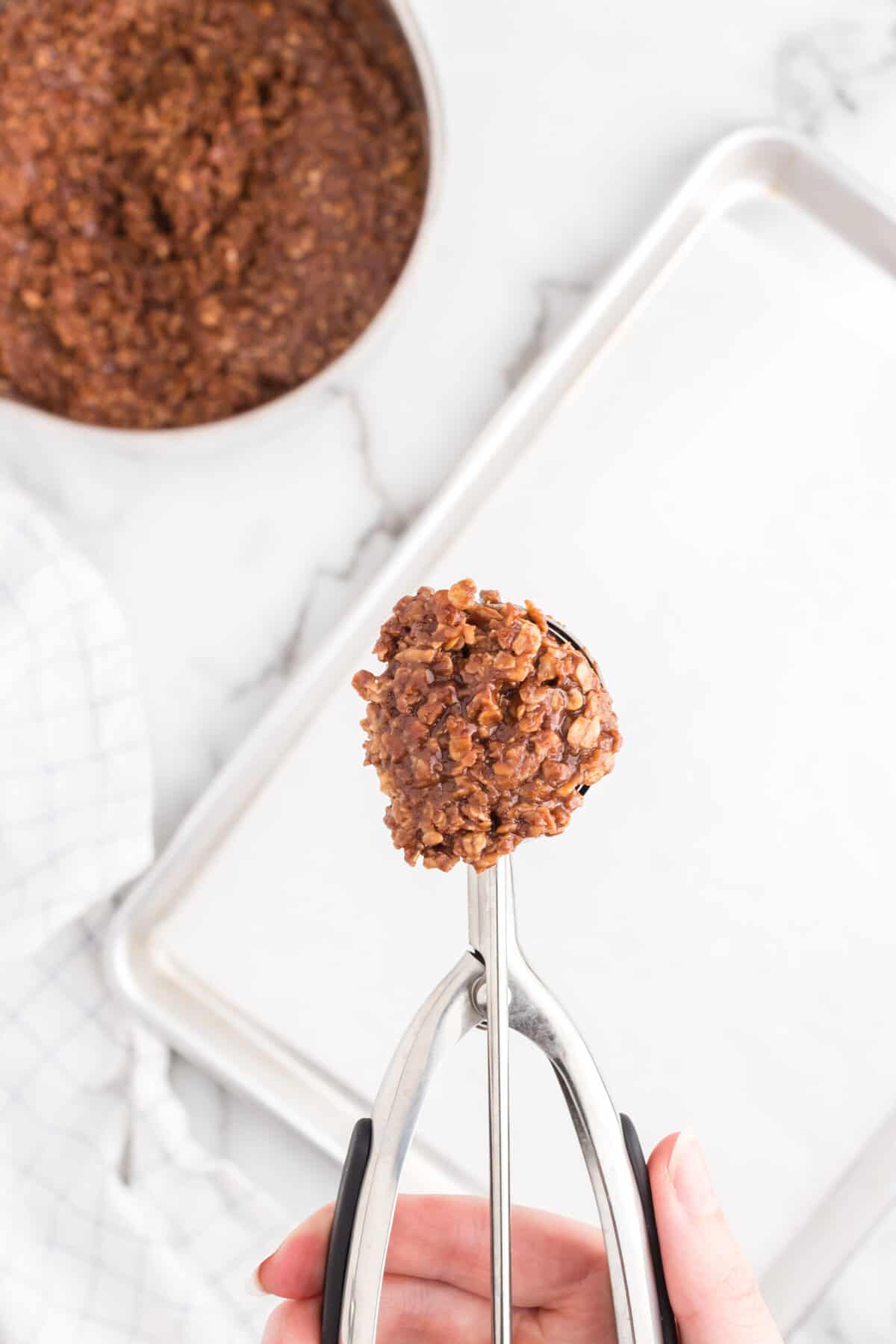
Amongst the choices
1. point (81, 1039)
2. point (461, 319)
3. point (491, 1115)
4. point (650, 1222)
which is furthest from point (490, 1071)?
point (461, 319)

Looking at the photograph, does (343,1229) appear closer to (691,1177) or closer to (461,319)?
(691,1177)

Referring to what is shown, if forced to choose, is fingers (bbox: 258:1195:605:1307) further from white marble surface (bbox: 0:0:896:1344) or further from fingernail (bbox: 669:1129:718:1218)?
white marble surface (bbox: 0:0:896:1344)

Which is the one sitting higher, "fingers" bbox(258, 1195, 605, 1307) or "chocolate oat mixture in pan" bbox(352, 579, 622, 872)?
"chocolate oat mixture in pan" bbox(352, 579, 622, 872)

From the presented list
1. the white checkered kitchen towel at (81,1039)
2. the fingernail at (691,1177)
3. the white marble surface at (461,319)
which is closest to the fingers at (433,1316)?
the white checkered kitchen towel at (81,1039)

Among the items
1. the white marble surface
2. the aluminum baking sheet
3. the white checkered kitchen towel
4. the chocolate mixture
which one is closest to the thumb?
the aluminum baking sheet

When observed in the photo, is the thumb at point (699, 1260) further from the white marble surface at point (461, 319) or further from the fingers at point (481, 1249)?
the white marble surface at point (461, 319)

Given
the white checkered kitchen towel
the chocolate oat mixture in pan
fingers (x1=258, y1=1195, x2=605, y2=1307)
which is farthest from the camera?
the white checkered kitchen towel

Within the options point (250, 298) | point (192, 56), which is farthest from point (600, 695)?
point (192, 56)
